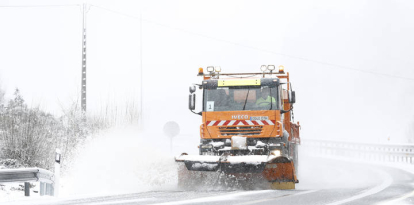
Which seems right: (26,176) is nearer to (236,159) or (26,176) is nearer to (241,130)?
(236,159)

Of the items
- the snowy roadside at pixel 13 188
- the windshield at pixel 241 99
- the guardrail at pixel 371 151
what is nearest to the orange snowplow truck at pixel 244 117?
the windshield at pixel 241 99

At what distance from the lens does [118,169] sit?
16.3 meters

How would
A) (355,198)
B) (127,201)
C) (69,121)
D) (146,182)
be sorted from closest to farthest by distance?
1. (127,201)
2. (355,198)
3. (146,182)
4. (69,121)

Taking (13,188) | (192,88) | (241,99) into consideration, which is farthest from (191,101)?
(13,188)

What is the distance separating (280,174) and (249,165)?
78 centimetres

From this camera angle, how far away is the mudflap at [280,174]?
1168 centimetres

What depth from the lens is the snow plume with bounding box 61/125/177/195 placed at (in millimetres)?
14492

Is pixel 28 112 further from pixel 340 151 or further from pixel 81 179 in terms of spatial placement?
pixel 340 151

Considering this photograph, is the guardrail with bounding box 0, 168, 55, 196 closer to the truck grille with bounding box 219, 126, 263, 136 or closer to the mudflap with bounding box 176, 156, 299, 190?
the mudflap with bounding box 176, 156, 299, 190

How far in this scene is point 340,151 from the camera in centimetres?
3409

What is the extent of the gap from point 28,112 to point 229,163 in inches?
341

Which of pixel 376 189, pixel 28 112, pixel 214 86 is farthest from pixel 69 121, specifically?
pixel 376 189

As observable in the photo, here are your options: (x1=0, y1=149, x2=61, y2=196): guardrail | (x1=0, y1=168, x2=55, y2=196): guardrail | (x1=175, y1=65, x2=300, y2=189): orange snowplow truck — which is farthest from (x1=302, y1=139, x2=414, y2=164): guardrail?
(x1=0, y1=149, x2=61, y2=196): guardrail

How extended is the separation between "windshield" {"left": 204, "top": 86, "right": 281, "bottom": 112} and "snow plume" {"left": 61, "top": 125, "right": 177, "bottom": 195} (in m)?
2.22
